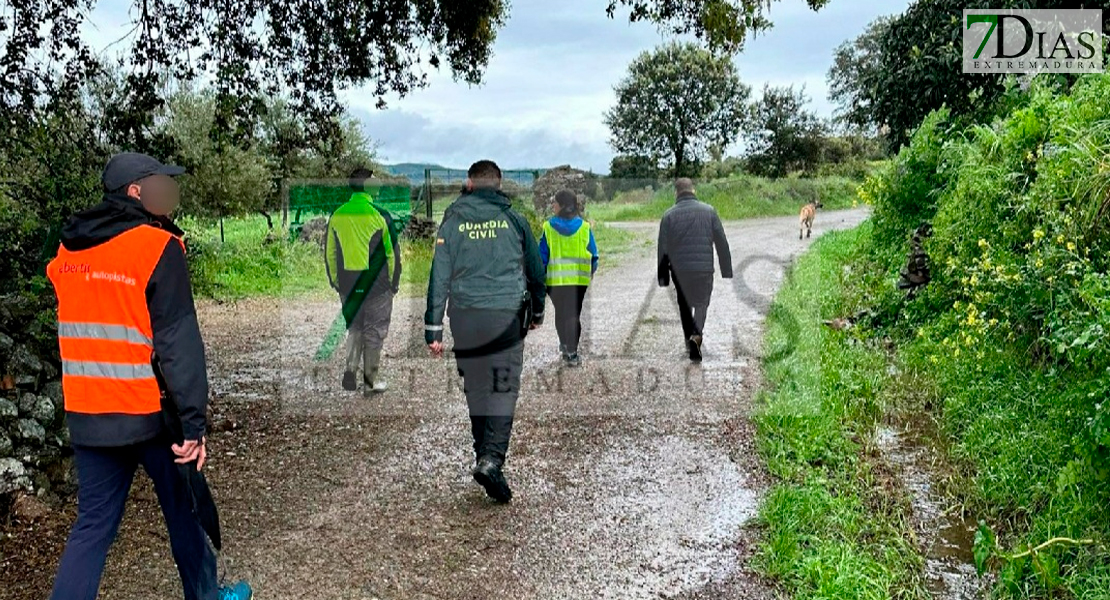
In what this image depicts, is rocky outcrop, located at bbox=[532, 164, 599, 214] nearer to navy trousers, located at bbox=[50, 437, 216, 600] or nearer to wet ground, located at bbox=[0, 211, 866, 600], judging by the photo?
wet ground, located at bbox=[0, 211, 866, 600]

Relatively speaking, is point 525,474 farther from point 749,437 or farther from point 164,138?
point 164,138

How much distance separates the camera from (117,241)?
3.17m

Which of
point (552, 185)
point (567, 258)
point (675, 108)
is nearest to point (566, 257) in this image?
point (567, 258)

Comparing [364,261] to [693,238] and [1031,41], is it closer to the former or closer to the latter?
[693,238]

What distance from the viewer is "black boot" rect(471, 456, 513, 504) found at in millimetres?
4844

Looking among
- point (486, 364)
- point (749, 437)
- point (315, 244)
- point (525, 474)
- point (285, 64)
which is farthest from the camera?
point (315, 244)

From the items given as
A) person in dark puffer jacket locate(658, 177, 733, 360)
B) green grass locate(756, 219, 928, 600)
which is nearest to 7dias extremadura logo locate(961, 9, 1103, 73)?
green grass locate(756, 219, 928, 600)

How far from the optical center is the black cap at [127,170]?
10.8 feet

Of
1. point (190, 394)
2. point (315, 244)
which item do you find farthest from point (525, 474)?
point (315, 244)

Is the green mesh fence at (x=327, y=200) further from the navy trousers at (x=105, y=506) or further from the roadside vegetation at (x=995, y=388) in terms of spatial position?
the navy trousers at (x=105, y=506)

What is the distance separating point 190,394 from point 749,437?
412cm

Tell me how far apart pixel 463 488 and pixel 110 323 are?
256 centimetres

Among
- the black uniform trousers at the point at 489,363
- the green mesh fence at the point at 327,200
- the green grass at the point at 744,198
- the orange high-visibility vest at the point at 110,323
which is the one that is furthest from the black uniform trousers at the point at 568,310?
the green grass at the point at 744,198

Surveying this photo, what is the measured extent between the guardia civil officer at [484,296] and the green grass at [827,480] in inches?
66.0
